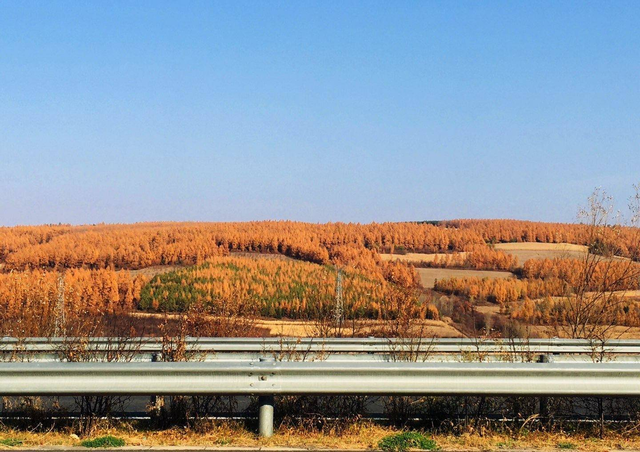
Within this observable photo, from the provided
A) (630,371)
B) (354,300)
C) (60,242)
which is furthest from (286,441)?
(60,242)

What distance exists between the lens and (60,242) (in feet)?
187

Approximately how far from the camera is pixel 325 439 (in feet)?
22.2

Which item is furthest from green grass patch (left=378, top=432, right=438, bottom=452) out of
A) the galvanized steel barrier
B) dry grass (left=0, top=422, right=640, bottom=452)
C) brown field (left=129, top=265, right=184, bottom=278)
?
brown field (left=129, top=265, right=184, bottom=278)

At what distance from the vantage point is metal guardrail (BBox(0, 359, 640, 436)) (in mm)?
6469

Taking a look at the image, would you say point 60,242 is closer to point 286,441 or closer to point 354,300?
point 354,300

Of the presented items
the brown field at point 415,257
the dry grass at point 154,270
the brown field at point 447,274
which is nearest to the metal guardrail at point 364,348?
the dry grass at point 154,270

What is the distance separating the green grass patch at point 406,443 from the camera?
646cm

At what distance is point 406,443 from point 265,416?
1369 millimetres

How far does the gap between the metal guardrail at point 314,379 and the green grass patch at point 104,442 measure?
47cm

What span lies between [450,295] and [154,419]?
40050 mm

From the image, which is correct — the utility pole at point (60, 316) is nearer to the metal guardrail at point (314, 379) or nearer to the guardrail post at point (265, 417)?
the metal guardrail at point (314, 379)

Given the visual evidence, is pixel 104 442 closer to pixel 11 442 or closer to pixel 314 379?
pixel 11 442

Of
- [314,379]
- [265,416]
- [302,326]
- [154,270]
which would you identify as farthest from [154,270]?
[314,379]

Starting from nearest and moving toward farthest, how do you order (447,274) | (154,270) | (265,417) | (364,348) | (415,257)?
(265,417) → (364,348) → (154,270) → (447,274) → (415,257)
